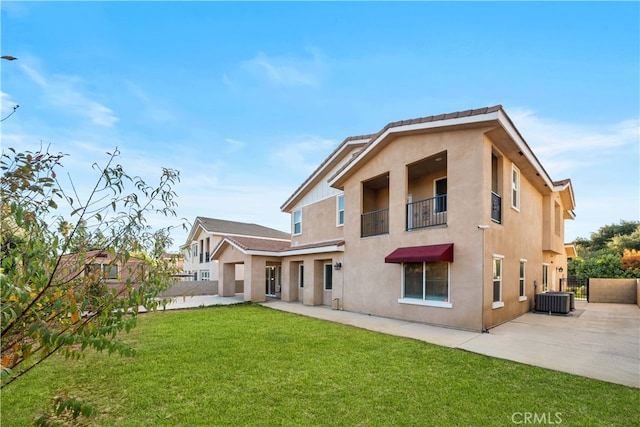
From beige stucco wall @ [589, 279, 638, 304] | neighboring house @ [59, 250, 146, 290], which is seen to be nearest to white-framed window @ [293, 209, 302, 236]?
neighboring house @ [59, 250, 146, 290]

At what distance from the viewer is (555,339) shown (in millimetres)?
10523

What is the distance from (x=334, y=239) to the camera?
19.7m

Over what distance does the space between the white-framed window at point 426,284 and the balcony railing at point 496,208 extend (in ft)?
9.03

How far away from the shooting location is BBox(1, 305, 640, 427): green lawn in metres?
5.30

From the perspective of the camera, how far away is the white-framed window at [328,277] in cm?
1917

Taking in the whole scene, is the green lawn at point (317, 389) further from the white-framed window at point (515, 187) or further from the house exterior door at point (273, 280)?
the house exterior door at point (273, 280)

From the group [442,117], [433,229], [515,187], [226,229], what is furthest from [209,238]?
[515,187]

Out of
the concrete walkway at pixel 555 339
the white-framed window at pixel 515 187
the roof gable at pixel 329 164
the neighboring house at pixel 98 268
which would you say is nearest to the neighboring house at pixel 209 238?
the roof gable at pixel 329 164

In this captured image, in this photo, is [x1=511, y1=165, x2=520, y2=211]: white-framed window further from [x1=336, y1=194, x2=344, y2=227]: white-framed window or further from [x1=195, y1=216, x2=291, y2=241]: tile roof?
[x1=195, y1=216, x2=291, y2=241]: tile roof

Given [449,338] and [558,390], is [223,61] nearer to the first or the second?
[449,338]

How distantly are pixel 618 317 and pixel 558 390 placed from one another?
13.3 meters

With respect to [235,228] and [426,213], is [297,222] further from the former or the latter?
[235,228]

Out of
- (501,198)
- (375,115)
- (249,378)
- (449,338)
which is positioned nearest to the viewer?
(249,378)

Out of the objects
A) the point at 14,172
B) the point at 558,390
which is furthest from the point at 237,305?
the point at 14,172
